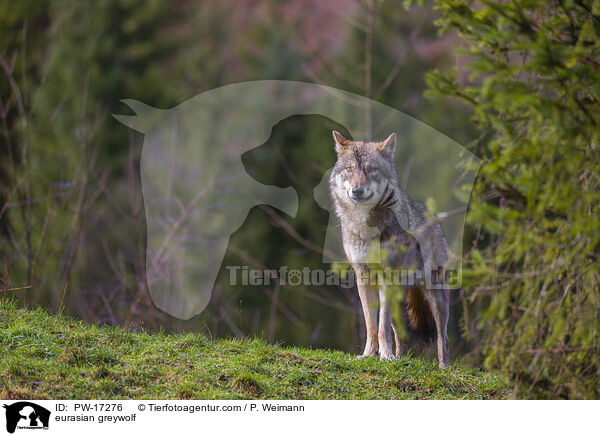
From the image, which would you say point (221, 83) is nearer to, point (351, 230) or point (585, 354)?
point (351, 230)

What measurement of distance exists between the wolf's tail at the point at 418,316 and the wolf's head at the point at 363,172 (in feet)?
3.79

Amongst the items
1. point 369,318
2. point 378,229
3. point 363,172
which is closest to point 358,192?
point 363,172

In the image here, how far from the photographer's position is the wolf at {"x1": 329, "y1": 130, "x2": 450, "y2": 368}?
5672 mm

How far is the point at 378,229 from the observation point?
19.1 feet

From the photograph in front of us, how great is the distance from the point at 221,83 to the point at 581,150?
49.0 feet

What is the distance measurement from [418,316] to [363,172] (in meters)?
1.74

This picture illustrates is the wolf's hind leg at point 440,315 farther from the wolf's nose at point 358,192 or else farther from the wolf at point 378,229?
the wolf's nose at point 358,192

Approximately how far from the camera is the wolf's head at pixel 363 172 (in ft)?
18.6

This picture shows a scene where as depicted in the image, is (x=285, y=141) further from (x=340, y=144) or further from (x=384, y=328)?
(x=384, y=328)

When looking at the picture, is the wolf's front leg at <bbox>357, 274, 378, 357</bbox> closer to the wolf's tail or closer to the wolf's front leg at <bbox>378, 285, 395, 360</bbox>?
the wolf's front leg at <bbox>378, 285, 395, 360</bbox>

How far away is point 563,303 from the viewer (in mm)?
4066

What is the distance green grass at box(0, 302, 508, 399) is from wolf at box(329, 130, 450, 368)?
476mm
